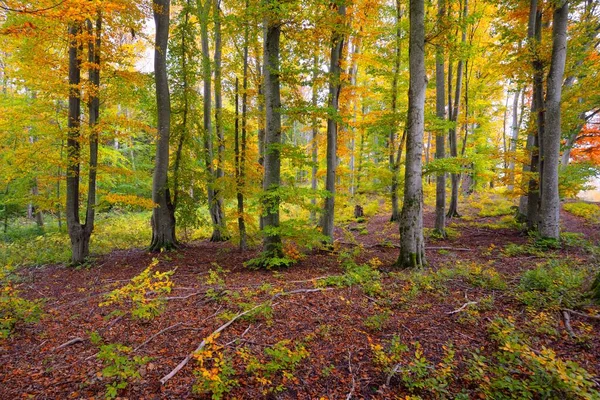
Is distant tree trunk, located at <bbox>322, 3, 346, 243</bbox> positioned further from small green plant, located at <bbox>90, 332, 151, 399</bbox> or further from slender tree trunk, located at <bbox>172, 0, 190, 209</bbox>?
small green plant, located at <bbox>90, 332, 151, 399</bbox>

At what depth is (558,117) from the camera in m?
8.27

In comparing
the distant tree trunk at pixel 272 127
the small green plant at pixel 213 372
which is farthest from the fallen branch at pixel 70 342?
the distant tree trunk at pixel 272 127

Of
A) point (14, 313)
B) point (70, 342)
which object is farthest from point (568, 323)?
point (14, 313)

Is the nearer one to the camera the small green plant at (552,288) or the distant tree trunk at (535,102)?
the small green plant at (552,288)

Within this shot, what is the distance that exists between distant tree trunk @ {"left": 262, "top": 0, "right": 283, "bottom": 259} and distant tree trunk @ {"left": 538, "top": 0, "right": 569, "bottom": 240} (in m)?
7.97

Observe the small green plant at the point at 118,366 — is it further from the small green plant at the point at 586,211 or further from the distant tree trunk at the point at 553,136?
the small green plant at the point at 586,211

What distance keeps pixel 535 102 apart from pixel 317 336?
37.0 feet

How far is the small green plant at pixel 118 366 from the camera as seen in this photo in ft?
9.33

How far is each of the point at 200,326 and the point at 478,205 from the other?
57.5 ft

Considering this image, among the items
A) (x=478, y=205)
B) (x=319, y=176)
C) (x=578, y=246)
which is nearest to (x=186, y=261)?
(x=319, y=176)

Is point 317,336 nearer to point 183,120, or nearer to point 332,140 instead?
point 332,140

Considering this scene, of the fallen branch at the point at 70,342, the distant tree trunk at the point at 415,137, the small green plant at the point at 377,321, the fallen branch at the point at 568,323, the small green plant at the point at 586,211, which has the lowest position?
the fallen branch at the point at 70,342

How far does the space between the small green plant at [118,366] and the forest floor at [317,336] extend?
0.07 feet

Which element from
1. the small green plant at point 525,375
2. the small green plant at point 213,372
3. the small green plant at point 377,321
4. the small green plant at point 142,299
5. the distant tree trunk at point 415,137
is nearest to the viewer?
the small green plant at point 525,375
